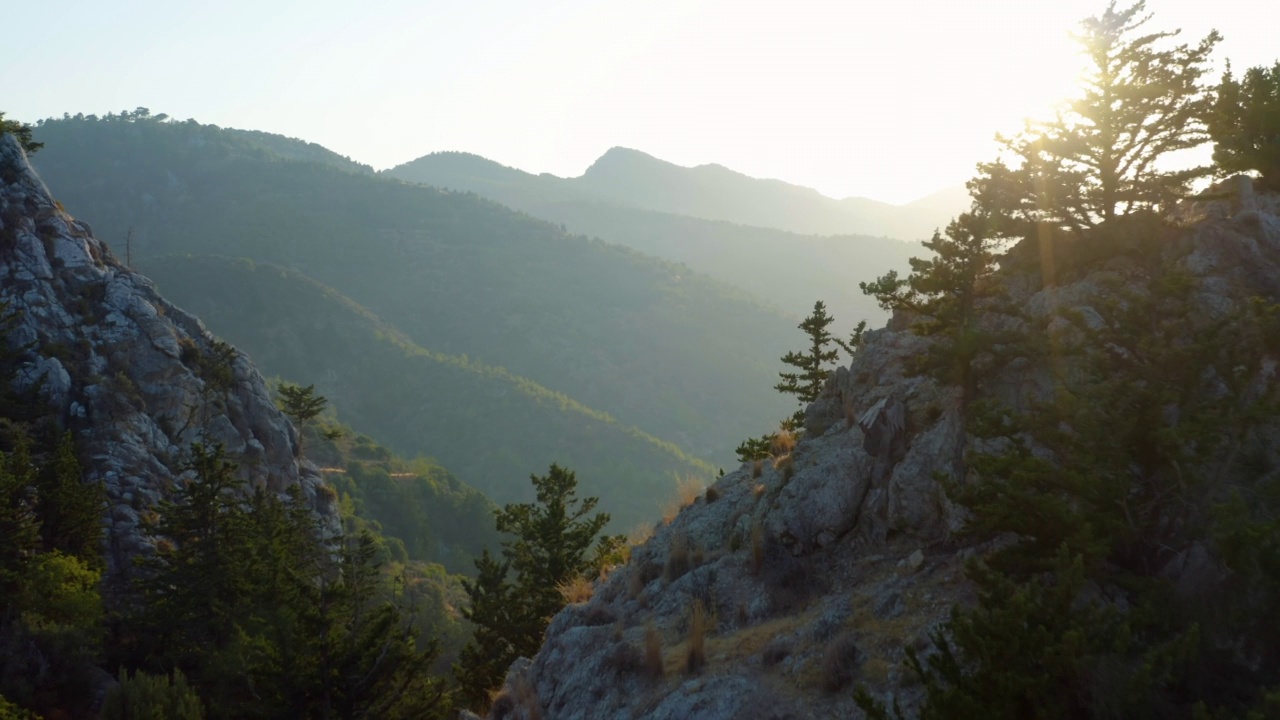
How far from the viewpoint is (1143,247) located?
14672 millimetres

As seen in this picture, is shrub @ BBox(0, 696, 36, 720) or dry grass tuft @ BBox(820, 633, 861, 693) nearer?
dry grass tuft @ BBox(820, 633, 861, 693)

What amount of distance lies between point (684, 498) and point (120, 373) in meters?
40.5

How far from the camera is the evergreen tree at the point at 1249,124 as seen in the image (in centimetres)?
1511

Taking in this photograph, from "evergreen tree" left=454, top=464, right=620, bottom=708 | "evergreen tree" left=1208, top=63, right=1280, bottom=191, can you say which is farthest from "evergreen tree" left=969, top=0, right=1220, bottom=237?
"evergreen tree" left=454, top=464, right=620, bottom=708

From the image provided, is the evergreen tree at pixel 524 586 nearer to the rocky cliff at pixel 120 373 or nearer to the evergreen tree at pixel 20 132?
the rocky cliff at pixel 120 373

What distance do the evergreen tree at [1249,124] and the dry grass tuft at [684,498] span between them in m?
12.9

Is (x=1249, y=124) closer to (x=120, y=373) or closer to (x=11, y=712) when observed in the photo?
(x=11, y=712)

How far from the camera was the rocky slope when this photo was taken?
34.6 feet

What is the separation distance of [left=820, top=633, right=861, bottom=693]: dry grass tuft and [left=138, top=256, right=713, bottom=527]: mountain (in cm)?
13343

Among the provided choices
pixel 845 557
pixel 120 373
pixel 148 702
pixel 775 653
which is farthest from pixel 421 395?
pixel 775 653

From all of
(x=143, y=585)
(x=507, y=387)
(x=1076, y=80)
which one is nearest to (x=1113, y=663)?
(x=1076, y=80)

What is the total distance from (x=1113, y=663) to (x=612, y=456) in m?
152

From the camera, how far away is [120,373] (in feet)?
152

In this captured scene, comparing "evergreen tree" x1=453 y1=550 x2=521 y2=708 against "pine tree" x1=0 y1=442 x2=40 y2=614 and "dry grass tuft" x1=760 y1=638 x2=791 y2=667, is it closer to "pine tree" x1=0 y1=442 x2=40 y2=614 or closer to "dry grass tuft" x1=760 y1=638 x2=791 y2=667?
"pine tree" x1=0 y1=442 x2=40 y2=614
